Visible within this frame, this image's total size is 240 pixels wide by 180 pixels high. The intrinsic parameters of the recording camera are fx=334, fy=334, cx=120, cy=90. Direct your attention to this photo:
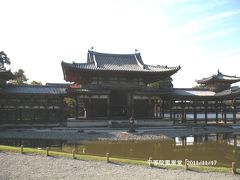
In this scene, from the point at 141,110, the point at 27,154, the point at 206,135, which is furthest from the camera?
the point at 141,110

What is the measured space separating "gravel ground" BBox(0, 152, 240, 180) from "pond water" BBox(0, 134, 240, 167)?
5.23 metres

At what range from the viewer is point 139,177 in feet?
56.7

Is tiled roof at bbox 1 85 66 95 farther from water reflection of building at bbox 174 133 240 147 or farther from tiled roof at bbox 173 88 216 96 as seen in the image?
water reflection of building at bbox 174 133 240 147

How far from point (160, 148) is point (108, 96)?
18.4 metres

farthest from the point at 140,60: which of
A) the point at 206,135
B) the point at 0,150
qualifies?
the point at 0,150

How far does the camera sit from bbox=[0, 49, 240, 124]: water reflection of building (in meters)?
46.7

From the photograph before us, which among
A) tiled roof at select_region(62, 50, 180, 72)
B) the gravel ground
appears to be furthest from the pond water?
tiled roof at select_region(62, 50, 180, 72)

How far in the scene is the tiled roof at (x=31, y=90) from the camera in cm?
4700

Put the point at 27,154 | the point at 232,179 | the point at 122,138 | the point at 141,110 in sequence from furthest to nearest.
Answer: the point at 141,110 → the point at 122,138 → the point at 27,154 → the point at 232,179

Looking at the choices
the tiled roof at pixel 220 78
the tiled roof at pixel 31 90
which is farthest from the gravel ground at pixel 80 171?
the tiled roof at pixel 220 78

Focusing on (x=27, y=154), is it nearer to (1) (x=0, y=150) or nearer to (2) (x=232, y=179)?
(1) (x=0, y=150)

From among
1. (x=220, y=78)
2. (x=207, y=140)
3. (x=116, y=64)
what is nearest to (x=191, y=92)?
(x=220, y=78)

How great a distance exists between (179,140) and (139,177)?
20.5m

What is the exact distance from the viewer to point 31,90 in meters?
48.7
